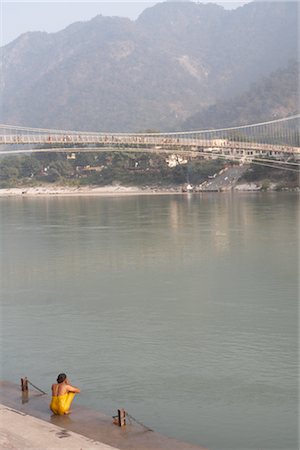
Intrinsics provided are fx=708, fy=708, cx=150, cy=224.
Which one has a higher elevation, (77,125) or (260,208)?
(77,125)

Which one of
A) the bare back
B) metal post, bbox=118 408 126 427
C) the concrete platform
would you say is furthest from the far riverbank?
metal post, bbox=118 408 126 427

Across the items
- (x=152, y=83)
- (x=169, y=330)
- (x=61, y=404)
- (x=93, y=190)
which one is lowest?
(x=169, y=330)

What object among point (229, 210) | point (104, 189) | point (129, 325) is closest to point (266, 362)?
point (129, 325)

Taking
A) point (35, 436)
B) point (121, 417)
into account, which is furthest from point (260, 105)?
point (35, 436)

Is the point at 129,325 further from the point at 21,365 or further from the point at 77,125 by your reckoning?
the point at 77,125

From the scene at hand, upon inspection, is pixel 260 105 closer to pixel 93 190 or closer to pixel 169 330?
pixel 93 190

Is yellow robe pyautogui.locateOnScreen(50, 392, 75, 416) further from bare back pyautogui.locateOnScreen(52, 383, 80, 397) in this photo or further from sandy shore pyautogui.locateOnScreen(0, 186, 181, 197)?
sandy shore pyautogui.locateOnScreen(0, 186, 181, 197)
